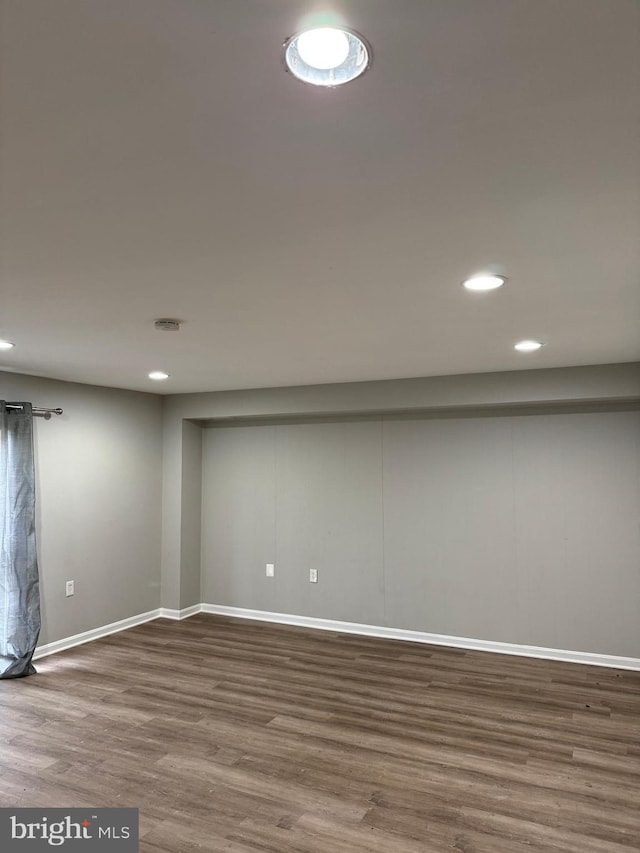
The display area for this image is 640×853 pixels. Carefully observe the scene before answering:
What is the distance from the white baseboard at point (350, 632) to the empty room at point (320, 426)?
0.03m

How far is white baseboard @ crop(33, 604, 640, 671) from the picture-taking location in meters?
4.57

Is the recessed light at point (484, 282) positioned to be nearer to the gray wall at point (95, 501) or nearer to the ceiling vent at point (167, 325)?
the ceiling vent at point (167, 325)

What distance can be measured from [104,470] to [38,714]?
2203mm

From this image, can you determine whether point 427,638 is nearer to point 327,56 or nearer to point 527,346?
Answer: point 527,346

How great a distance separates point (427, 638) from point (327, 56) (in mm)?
4794

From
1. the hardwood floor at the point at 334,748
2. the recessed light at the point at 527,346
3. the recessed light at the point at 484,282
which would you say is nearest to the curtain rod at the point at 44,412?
the hardwood floor at the point at 334,748

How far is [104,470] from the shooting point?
212 inches

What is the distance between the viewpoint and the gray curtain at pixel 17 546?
4.34 m

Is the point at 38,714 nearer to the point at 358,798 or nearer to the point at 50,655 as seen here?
the point at 50,655

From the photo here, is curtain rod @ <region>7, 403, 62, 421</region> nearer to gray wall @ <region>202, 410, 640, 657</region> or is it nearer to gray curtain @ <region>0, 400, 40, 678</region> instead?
gray curtain @ <region>0, 400, 40, 678</region>

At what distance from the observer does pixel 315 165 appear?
4.70 ft
